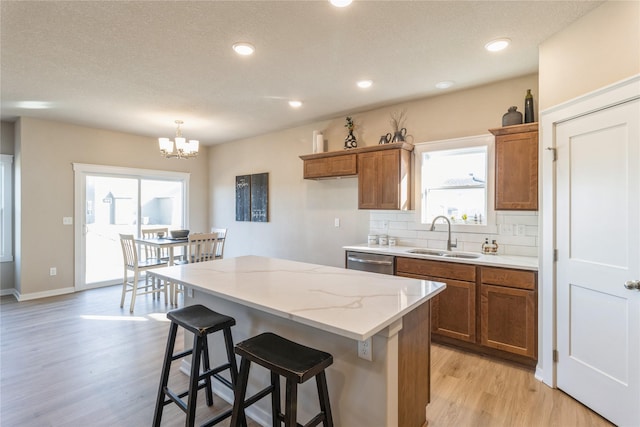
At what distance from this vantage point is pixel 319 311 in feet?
4.74

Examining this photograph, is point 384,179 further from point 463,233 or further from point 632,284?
point 632,284

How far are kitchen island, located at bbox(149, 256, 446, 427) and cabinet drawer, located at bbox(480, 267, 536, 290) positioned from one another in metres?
1.18

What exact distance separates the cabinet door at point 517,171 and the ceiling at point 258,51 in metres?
0.70

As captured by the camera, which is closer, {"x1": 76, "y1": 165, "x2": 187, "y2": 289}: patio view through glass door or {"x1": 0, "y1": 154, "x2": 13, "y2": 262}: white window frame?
{"x1": 0, "y1": 154, "x2": 13, "y2": 262}: white window frame

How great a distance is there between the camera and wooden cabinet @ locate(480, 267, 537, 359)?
2.61 meters

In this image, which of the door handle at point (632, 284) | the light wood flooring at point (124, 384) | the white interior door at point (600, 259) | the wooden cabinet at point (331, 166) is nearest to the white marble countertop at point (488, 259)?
the white interior door at point (600, 259)

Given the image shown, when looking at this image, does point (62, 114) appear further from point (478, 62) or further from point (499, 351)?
point (499, 351)

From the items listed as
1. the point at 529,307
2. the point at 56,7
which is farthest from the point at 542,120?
the point at 56,7

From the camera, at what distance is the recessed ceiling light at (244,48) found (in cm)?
249

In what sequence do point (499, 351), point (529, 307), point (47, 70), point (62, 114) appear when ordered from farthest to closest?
1. point (62, 114)
2. point (47, 70)
3. point (499, 351)
4. point (529, 307)

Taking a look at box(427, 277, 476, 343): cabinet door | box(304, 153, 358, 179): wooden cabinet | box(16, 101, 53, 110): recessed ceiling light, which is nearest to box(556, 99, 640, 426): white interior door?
box(427, 277, 476, 343): cabinet door

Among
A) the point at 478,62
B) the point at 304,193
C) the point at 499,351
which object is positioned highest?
the point at 478,62

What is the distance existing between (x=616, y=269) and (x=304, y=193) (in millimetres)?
3667

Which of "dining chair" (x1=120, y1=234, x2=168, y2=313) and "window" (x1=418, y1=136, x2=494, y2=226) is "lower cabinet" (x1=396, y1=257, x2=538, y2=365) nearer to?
"window" (x1=418, y1=136, x2=494, y2=226)
